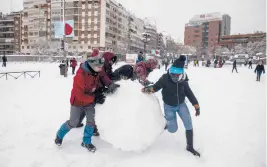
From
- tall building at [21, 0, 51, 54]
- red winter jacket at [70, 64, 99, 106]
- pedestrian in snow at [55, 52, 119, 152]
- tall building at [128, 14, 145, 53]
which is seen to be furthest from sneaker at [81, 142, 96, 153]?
tall building at [128, 14, 145, 53]

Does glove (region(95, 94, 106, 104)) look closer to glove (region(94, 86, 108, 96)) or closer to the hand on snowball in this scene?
glove (region(94, 86, 108, 96))

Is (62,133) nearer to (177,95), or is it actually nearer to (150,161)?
(150,161)

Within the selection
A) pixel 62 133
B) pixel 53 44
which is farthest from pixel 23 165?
pixel 53 44

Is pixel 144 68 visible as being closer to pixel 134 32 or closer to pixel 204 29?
pixel 134 32

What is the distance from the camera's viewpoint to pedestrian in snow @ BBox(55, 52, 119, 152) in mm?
3713

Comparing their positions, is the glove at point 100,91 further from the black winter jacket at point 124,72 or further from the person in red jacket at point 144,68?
the person in red jacket at point 144,68

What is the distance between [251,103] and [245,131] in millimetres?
4016

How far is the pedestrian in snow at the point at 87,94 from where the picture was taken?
3713 mm

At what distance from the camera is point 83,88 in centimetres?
371

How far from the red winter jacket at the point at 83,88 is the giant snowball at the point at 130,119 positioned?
35cm

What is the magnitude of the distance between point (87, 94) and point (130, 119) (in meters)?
0.83

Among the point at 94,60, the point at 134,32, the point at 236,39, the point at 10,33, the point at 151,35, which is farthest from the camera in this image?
the point at 151,35

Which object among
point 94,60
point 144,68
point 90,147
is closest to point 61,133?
point 90,147

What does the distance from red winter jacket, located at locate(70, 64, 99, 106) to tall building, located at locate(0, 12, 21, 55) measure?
99.6 m
